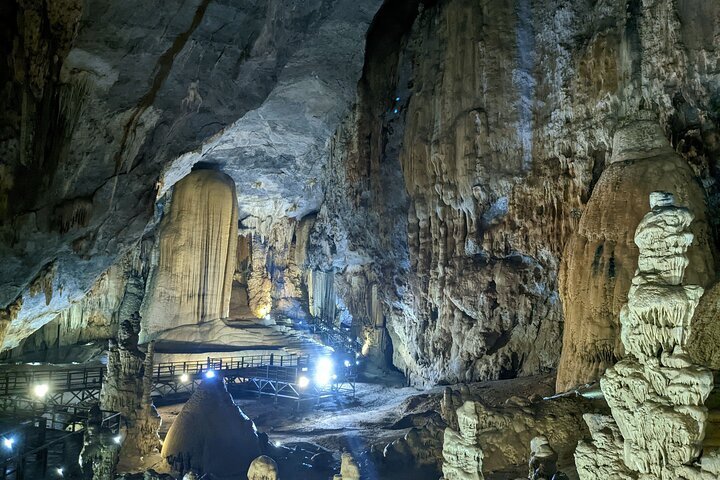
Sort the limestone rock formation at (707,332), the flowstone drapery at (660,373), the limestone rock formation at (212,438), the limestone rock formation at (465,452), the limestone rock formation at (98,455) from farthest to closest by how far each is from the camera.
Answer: the limestone rock formation at (212,438) < the limestone rock formation at (98,455) < the limestone rock formation at (707,332) < the limestone rock formation at (465,452) < the flowstone drapery at (660,373)

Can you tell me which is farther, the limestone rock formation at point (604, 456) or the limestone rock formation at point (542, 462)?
the limestone rock formation at point (542, 462)

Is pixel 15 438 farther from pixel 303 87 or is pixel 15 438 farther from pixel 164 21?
pixel 303 87

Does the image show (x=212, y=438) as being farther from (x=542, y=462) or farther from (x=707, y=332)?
(x=707, y=332)

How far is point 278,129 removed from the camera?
68.5 ft

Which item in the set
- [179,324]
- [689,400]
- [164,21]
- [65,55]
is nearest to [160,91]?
[164,21]

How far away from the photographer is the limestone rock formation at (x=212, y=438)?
10453 mm

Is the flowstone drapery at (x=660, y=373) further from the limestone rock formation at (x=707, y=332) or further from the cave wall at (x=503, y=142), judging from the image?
the cave wall at (x=503, y=142)

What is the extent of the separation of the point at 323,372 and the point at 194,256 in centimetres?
756

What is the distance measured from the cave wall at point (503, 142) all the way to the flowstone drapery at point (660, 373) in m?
5.06

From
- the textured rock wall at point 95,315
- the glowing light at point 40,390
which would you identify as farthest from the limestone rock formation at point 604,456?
the textured rock wall at point 95,315

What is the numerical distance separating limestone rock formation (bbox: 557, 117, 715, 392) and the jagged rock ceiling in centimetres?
669

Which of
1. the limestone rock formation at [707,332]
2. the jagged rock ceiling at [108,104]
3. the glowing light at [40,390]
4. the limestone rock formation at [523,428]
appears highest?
the jagged rock ceiling at [108,104]

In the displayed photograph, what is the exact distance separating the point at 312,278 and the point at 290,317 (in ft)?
8.06

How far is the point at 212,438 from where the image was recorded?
420 inches
